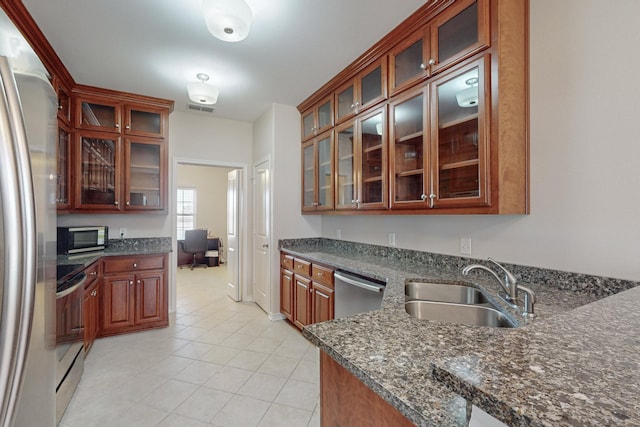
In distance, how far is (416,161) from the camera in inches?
86.0

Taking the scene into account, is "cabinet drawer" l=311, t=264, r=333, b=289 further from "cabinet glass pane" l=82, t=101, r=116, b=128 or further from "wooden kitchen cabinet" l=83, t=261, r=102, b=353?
"cabinet glass pane" l=82, t=101, r=116, b=128

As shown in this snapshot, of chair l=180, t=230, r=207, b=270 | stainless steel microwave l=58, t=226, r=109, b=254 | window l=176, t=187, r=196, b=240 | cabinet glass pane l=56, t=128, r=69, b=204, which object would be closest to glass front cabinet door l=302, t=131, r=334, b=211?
stainless steel microwave l=58, t=226, r=109, b=254

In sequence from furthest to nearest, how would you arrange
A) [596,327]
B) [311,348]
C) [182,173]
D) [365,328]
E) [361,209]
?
[182,173] → [311,348] → [361,209] → [365,328] → [596,327]

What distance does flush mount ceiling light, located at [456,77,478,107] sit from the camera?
176 centimetres

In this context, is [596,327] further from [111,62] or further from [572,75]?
[111,62]

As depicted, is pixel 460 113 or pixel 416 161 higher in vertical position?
pixel 460 113

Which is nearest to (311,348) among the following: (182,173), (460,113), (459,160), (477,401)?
(459,160)

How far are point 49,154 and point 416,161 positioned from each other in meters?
2.08

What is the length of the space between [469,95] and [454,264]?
1.20 metres

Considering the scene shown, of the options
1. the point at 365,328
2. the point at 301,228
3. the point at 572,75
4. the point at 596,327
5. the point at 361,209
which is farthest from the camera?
the point at 301,228

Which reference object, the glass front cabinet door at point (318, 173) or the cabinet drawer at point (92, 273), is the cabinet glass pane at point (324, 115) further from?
the cabinet drawer at point (92, 273)

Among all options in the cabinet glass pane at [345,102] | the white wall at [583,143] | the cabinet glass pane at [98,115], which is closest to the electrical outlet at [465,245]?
the white wall at [583,143]

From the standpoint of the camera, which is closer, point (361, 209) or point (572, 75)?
point (572, 75)

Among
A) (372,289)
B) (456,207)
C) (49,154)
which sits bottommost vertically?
(372,289)
